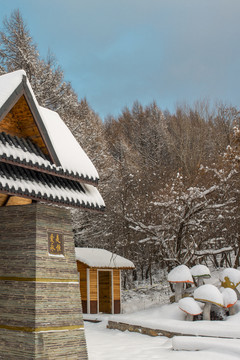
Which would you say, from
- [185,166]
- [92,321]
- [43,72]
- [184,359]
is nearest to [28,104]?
[184,359]

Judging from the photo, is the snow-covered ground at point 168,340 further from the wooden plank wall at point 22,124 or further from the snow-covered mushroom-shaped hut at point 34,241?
the wooden plank wall at point 22,124

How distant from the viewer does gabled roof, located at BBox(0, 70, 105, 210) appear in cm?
768

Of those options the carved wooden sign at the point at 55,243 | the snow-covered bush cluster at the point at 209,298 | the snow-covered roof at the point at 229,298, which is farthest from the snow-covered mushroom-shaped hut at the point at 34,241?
the snow-covered roof at the point at 229,298

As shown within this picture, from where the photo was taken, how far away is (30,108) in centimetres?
816

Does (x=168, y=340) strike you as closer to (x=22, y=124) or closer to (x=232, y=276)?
(x=232, y=276)

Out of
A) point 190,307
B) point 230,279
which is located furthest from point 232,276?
point 190,307

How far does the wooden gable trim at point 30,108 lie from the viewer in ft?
25.1

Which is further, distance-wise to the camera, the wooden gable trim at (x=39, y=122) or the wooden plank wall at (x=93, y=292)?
the wooden plank wall at (x=93, y=292)

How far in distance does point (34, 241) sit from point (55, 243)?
1.89 feet

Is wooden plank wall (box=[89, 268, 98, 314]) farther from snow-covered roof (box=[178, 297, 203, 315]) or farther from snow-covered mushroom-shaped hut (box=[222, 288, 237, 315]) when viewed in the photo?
snow-covered mushroom-shaped hut (box=[222, 288, 237, 315])

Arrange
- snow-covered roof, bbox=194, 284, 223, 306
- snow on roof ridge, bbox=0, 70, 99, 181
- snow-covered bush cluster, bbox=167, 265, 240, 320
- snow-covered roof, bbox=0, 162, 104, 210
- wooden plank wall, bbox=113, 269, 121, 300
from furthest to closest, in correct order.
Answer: wooden plank wall, bbox=113, 269, 121, 300
snow-covered bush cluster, bbox=167, 265, 240, 320
snow-covered roof, bbox=194, 284, 223, 306
snow on roof ridge, bbox=0, 70, 99, 181
snow-covered roof, bbox=0, 162, 104, 210

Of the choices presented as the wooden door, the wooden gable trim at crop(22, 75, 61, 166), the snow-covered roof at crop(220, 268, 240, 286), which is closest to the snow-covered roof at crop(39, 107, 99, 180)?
the wooden gable trim at crop(22, 75, 61, 166)

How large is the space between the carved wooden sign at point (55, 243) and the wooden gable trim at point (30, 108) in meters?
1.48

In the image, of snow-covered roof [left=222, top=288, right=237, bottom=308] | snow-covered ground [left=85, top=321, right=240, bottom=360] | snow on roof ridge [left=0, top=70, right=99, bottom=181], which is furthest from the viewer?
snow-covered roof [left=222, top=288, right=237, bottom=308]
